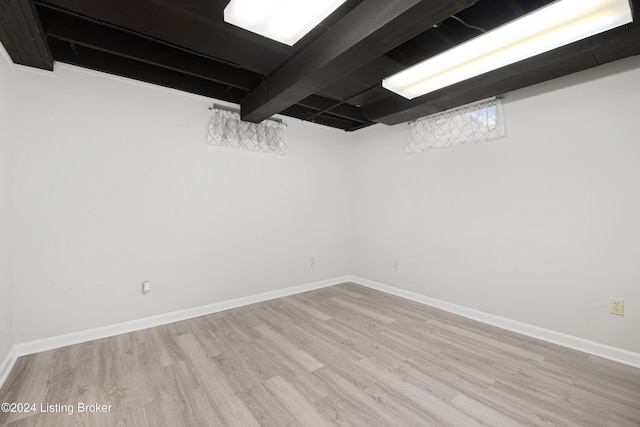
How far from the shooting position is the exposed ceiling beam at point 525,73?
1.85 m

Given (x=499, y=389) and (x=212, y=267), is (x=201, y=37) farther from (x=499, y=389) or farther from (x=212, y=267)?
(x=499, y=389)

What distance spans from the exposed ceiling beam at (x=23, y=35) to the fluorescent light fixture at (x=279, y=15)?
110 cm

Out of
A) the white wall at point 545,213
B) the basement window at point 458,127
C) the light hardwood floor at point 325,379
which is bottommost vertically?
the light hardwood floor at point 325,379

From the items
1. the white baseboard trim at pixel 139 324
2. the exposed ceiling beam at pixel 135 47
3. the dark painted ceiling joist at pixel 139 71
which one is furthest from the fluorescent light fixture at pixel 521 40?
the white baseboard trim at pixel 139 324

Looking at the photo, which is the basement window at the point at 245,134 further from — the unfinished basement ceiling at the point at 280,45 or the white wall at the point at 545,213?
the white wall at the point at 545,213

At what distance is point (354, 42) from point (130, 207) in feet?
8.22

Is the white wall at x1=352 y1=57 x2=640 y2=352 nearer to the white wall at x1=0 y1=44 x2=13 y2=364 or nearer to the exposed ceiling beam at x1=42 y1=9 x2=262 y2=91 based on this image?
the exposed ceiling beam at x1=42 y1=9 x2=262 y2=91

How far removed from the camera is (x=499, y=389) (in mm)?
1852

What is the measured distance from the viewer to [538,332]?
2.59m

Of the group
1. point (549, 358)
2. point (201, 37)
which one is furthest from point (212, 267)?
point (549, 358)

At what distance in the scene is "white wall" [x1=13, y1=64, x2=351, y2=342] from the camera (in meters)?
2.28

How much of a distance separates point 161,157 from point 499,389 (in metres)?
3.52

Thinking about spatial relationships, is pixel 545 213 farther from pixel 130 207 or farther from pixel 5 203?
pixel 5 203

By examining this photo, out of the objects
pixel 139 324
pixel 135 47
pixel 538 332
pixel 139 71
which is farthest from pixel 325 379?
pixel 139 71
